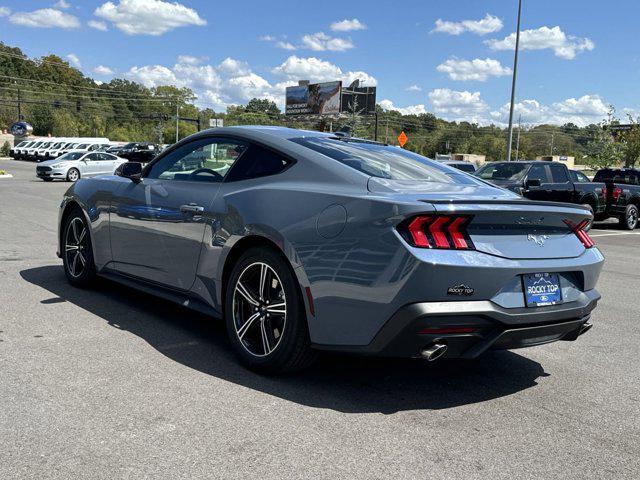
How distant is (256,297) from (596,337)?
3055 millimetres

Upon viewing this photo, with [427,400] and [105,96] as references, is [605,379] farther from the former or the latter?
[105,96]

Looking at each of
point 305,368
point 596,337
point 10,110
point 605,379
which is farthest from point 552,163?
point 10,110

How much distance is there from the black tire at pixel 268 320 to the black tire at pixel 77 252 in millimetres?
2363

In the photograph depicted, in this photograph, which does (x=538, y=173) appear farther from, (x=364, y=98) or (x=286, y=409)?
(x=364, y=98)

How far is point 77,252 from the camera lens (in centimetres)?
621

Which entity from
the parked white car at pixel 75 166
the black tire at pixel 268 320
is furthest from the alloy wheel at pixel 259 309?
the parked white car at pixel 75 166

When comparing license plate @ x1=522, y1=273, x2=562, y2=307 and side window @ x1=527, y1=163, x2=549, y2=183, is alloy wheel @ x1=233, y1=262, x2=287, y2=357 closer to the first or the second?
license plate @ x1=522, y1=273, x2=562, y2=307

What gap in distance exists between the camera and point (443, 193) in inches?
144

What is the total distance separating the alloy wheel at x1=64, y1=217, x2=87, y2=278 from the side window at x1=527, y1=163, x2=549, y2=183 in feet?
39.3

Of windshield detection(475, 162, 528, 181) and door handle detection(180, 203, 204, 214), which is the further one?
windshield detection(475, 162, 528, 181)

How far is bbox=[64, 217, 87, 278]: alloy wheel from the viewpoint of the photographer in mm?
6078

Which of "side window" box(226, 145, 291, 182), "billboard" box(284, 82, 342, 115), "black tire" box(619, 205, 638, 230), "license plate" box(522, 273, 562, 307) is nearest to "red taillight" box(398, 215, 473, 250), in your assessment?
"license plate" box(522, 273, 562, 307)

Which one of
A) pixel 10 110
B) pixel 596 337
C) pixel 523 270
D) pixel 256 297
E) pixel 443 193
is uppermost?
pixel 10 110

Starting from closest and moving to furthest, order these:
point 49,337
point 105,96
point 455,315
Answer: point 455,315
point 49,337
point 105,96
